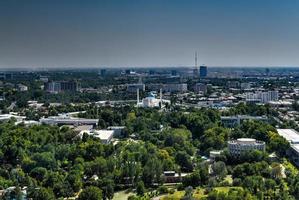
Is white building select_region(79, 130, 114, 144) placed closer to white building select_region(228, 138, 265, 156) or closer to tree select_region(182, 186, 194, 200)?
white building select_region(228, 138, 265, 156)

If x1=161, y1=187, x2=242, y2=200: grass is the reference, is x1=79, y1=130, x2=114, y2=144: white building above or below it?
above

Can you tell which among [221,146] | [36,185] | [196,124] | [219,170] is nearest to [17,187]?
[36,185]

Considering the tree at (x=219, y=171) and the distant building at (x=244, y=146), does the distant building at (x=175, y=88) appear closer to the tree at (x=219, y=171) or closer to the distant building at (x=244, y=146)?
the distant building at (x=244, y=146)

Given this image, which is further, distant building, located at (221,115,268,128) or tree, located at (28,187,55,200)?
distant building, located at (221,115,268,128)

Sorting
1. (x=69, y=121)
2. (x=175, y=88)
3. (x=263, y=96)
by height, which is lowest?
(x=69, y=121)

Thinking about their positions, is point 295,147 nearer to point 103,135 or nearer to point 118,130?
point 103,135

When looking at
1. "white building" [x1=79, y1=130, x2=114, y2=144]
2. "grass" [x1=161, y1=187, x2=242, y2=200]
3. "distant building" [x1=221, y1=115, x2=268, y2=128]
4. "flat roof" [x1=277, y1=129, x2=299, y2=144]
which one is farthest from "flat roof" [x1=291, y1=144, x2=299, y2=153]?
"distant building" [x1=221, y1=115, x2=268, y2=128]

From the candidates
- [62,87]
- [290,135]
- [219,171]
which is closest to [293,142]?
[290,135]

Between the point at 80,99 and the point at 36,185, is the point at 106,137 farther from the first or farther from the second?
the point at 80,99

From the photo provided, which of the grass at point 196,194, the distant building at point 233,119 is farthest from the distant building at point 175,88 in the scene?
the grass at point 196,194
